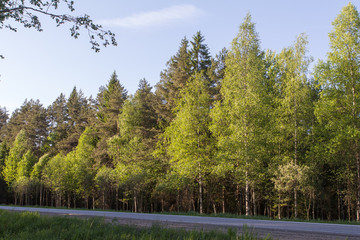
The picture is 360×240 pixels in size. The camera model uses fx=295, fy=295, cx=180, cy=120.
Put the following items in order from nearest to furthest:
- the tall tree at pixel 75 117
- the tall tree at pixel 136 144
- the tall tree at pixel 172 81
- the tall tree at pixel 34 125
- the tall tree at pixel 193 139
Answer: the tall tree at pixel 193 139
the tall tree at pixel 136 144
the tall tree at pixel 172 81
the tall tree at pixel 75 117
the tall tree at pixel 34 125

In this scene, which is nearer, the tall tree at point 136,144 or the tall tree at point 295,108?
the tall tree at point 295,108

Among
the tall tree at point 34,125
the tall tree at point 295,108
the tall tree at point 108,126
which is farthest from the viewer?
the tall tree at point 34,125

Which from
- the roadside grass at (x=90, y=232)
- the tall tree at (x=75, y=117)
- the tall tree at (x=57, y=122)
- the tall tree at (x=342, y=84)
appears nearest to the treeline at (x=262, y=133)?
the tall tree at (x=342, y=84)

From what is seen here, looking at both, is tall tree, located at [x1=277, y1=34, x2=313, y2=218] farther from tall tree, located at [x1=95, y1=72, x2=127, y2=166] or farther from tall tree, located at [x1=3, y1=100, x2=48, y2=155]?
tall tree, located at [x1=3, y1=100, x2=48, y2=155]

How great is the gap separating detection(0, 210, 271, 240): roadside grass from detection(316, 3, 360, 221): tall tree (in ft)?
52.7

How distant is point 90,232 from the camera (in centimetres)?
745

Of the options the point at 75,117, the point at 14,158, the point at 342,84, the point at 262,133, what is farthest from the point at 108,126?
the point at 342,84

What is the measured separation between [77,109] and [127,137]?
99.3ft

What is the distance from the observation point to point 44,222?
30.4 feet

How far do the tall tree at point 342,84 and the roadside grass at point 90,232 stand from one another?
633 inches

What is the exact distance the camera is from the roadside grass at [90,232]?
21.7ft

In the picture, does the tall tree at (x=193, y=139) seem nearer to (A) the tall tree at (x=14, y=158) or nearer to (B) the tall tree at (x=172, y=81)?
(B) the tall tree at (x=172, y=81)

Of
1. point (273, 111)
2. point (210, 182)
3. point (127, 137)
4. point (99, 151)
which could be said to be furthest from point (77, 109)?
point (273, 111)

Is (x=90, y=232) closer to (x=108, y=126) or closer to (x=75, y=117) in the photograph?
(x=108, y=126)
